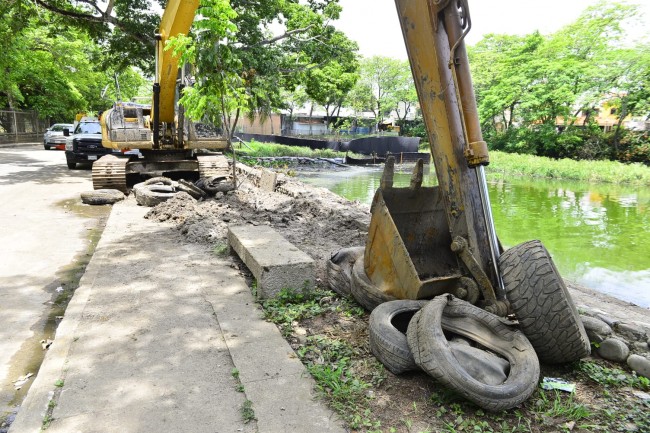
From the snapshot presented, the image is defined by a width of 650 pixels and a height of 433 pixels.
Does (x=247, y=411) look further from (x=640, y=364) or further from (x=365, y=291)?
(x=640, y=364)

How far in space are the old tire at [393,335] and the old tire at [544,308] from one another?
70 centimetres

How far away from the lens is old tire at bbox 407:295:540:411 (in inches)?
103

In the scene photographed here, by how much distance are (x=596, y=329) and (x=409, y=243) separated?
1.63m

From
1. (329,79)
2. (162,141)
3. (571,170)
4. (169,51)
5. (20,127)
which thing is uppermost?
(329,79)

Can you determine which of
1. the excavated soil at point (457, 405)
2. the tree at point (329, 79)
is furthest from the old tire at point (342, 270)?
the tree at point (329, 79)

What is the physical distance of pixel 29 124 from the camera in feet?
117

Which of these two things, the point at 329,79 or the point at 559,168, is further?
the point at 559,168

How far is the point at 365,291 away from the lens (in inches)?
158

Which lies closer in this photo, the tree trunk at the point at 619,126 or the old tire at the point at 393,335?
the old tire at the point at 393,335

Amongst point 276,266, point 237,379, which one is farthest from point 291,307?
point 237,379

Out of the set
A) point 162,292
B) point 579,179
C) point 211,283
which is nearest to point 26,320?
point 162,292

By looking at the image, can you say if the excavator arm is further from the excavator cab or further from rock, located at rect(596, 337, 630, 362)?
rock, located at rect(596, 337, 630, 362)

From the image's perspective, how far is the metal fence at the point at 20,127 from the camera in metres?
30.7

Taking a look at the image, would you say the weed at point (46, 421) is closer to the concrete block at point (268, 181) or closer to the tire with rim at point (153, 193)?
the tire with rim at point (153, 193)
